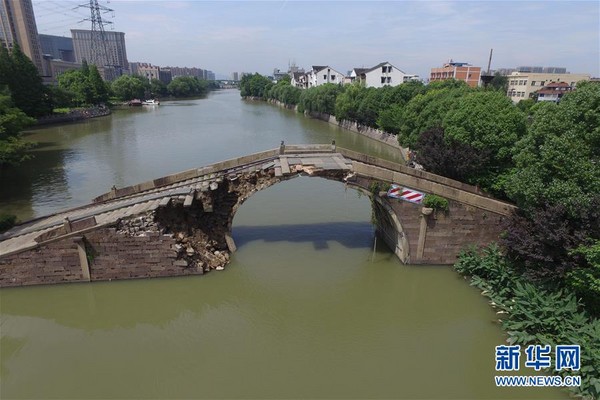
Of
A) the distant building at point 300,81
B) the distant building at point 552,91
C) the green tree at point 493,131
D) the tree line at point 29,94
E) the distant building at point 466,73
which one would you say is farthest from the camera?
the distant building at point 300,81

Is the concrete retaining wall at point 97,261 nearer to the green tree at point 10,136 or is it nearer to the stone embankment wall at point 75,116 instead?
the green tree at point 10,136

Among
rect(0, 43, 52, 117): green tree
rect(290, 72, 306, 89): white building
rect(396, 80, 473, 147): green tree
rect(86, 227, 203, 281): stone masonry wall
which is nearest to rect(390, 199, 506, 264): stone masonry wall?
rect(86, 227, 203, 281): stone masonry wall

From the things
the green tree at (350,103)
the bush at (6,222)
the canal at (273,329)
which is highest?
the green tree at (350,103)

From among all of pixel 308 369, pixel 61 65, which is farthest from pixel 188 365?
pixel 61 65

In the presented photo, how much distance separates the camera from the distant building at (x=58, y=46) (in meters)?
168

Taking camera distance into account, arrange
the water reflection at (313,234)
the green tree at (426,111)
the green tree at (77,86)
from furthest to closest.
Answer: the green tree at (77,86) < the green tree at (426,111) < the water reflection at (313,234)

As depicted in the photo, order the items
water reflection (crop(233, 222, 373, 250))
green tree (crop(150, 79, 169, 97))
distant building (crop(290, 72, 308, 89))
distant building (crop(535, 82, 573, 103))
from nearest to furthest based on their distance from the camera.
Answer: water reflection (crop(233, 222, 373, 250))
distant building (crop(535, 82, 573, 103))
distant building (crop(290, 72, 308, 89))
green tree (crop(150, 79, 169, 97))

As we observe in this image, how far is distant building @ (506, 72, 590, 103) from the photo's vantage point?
66688mm

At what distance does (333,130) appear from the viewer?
163 ft

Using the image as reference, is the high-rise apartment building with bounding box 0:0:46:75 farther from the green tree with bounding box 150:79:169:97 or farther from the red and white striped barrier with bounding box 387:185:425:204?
the red and white striped barrier with bounding box 387:185:425:204

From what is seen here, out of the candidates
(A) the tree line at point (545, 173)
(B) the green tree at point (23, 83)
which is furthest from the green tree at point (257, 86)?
(A) the tree line at point (545, 173)
